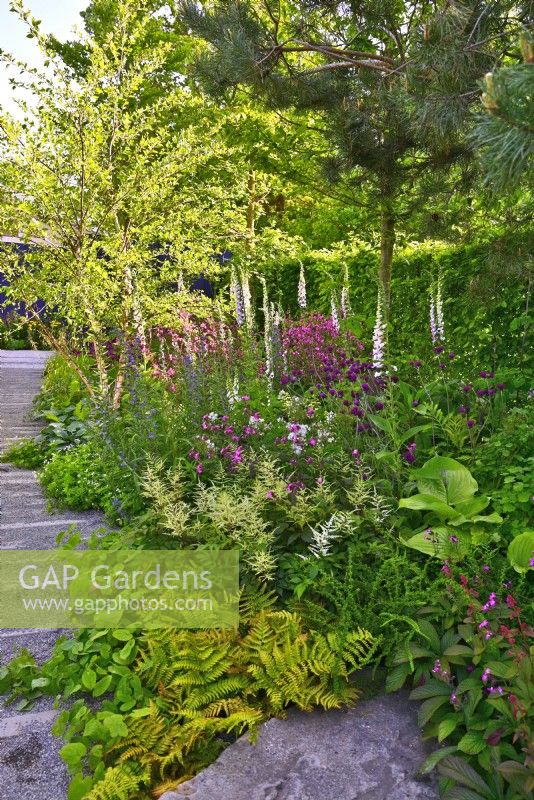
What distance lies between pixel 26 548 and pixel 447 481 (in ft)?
7.91

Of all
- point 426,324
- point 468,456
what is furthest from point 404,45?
point 468,456

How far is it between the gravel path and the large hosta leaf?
1.71 meters

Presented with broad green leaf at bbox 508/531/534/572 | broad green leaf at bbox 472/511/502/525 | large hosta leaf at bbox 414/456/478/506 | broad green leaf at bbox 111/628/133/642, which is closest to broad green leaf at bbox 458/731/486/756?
broad green leaf at bbox 508/531/534/572

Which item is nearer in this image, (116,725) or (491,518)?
(116,725)

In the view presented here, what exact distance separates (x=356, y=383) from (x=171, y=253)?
3.31 meters

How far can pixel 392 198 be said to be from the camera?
16.7 ft

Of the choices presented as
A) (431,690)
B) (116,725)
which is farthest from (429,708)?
(116,725)

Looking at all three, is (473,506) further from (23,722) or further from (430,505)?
(23,722)

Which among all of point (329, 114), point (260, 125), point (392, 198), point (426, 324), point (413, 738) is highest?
point (260, 125)

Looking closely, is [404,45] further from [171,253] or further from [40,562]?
[40,562]

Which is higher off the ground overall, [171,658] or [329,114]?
[329,114]

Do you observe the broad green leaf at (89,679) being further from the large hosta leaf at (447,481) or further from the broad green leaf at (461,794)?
the large hosta leaf at (447,481)

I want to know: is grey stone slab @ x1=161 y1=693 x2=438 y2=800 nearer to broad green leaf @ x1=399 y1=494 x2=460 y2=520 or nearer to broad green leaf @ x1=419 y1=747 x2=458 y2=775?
broad green leaf @ x1=419 y1=747 x2=458 y2=775

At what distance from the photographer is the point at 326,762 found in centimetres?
194
